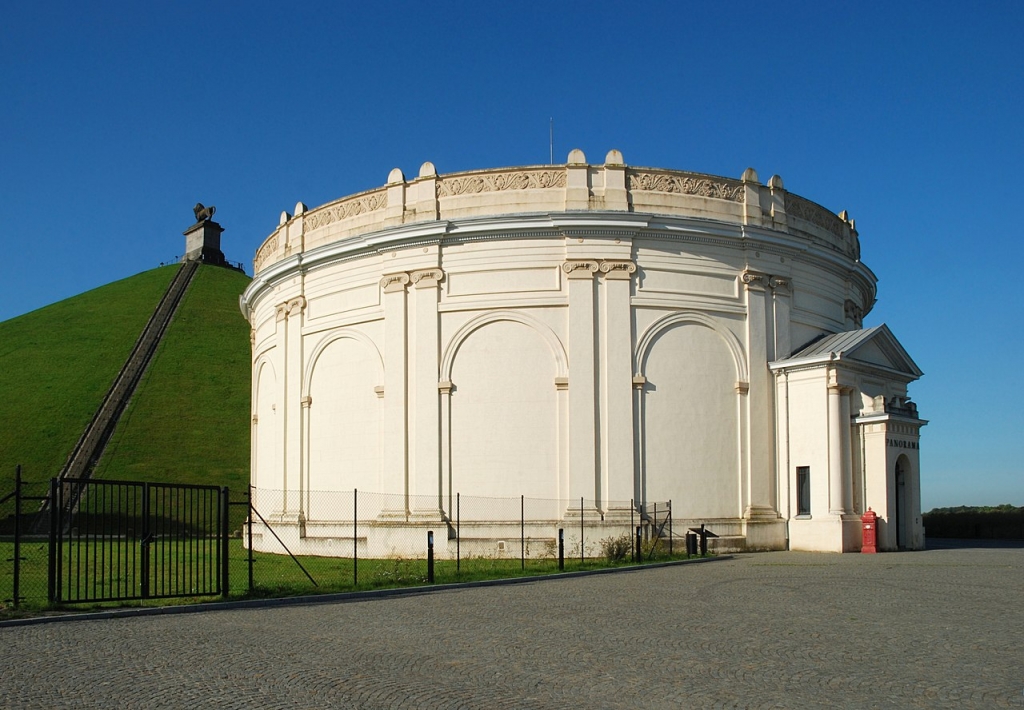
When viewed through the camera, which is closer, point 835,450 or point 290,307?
point 835,450

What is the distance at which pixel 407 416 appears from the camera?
99.2 feet

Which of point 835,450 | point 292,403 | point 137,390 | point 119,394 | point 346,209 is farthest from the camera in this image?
point 137,390

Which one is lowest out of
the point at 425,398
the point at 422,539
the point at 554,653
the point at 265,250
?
the point at 422,539

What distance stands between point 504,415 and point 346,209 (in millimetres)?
9216

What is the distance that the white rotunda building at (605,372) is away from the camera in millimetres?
29109

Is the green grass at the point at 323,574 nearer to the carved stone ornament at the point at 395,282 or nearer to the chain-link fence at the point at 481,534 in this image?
the chain-link fence at the point at 481,534

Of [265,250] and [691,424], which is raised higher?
[265,250]

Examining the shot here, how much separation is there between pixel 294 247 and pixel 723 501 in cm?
1708

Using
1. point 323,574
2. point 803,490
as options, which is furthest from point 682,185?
point 323,574

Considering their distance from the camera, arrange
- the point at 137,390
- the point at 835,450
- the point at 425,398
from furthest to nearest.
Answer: the point at 137,390, the point at 425,398, the point at 835,450

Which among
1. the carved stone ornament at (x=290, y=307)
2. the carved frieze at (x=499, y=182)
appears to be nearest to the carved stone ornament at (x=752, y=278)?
the carved frieze at (x=499, y=182)

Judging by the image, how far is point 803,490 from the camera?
30484 millimetres

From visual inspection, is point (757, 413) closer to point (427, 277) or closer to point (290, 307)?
point (427, 277)

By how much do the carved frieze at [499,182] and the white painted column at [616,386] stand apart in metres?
3.12
